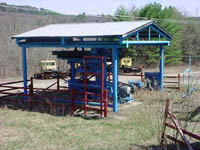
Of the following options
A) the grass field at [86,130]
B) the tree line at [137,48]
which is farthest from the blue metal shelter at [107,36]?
the tree line at [137,48]

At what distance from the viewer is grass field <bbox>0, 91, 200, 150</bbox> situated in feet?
25.7

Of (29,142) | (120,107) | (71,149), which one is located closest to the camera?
(71,149)

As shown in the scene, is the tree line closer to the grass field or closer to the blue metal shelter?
the blue metal shelter

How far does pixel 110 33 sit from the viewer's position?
11625mm

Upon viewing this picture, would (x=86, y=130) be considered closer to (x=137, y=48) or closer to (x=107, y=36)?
(x=107, y=36)

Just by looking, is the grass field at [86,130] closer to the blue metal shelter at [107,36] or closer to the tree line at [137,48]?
the blue metal shelter at [107,36]

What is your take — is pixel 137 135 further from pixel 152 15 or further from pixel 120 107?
pixel 152 15

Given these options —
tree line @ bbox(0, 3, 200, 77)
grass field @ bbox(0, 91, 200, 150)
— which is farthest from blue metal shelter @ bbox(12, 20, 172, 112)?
tree line @ bbox(0, 3, 200, 77)

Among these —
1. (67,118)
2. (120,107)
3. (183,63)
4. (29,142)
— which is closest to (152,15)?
(183,63)

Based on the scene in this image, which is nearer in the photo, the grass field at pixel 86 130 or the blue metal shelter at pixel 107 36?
the grass field at pixel 86 130

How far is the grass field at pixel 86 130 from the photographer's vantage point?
7836mm

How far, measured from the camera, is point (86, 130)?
962 centimetres

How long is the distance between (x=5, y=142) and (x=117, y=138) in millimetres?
3227

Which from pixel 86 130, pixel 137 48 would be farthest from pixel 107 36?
pixel 137 48
